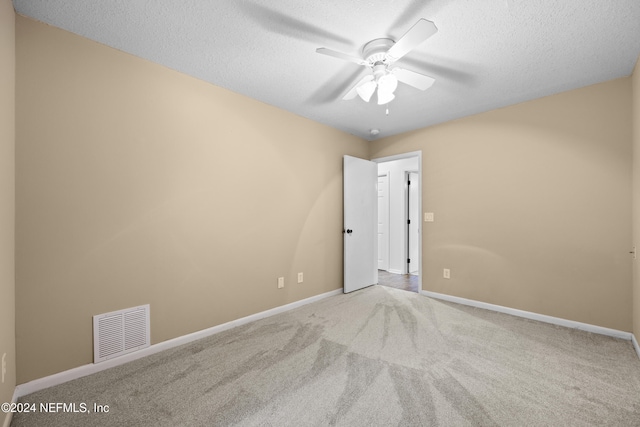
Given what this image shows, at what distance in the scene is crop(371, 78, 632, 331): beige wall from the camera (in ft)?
8.27

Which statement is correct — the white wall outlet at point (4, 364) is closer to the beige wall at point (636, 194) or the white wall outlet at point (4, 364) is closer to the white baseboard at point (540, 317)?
the white baseboard at point (540, 317)

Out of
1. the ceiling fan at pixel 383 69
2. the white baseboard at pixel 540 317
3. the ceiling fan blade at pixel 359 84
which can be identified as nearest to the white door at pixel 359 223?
the white baseboard at pixel 540 317

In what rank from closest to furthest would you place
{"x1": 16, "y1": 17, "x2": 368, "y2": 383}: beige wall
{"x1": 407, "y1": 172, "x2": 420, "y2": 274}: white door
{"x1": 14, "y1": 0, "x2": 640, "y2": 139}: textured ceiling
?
{"x1": 14, "y1": 0, "x2": 640, "y2": 139}: textured ceiling < {"x1": 16, "y1": 17, "x2": 368, "y2": 383}: beige wall < {"x1": 407, "y1": 172, "x2": 420, "y2": 274}: white door

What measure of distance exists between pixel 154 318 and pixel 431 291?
3.34m

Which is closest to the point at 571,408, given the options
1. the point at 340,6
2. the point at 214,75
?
the point at 340,6

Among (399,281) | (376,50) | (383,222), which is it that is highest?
(376,50)

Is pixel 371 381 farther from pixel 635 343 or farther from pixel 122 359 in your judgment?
pixel 635 343

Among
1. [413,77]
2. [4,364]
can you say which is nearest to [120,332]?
[4,364]

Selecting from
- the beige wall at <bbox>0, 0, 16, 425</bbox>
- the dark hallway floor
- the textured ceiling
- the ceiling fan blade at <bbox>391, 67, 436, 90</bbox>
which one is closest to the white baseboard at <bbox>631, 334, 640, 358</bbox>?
the dark hallway floor

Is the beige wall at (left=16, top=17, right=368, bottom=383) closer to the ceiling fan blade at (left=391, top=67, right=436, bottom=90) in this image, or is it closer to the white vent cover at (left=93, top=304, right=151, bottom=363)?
the white vent cover at (left=93, top=304, right=151, bottom=363)

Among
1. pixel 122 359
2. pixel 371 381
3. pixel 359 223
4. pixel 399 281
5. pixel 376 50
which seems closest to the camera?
pixel 371 381

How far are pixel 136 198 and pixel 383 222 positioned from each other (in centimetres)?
459

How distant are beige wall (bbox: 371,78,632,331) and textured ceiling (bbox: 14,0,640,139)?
412 mm

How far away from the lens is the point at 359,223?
416 centimetres
